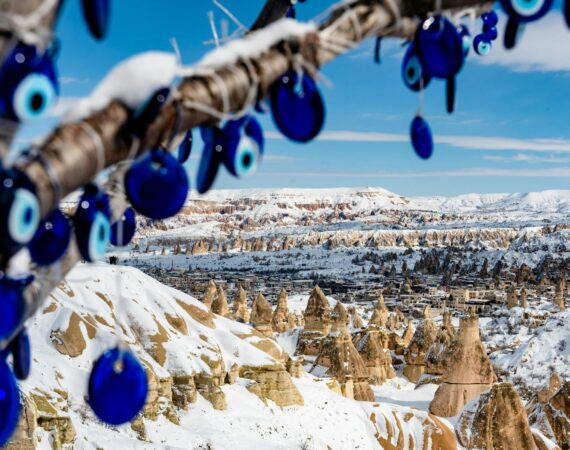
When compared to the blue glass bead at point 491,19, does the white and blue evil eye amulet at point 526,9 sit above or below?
below

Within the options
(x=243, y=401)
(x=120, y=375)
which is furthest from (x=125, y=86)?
(x=243, y=401)

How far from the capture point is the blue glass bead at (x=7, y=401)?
1.30m

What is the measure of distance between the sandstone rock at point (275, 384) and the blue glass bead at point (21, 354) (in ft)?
40.1

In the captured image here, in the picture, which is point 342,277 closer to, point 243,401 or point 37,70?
point 243,401

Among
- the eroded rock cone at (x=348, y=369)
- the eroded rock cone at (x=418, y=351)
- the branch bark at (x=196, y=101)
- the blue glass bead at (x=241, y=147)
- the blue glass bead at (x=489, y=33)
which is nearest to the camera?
the branch bark at (x=196, y=101)

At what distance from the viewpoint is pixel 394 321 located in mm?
37312

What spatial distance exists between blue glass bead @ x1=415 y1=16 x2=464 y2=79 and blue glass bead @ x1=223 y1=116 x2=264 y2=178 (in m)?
0.42

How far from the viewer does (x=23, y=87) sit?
41.4 inches

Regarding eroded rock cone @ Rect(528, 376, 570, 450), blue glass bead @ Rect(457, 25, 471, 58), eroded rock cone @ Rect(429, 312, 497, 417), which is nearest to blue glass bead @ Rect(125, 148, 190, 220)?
blue glass bead @ Rect(457, 25, 471, 58)

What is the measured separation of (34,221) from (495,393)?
1111 centimetres

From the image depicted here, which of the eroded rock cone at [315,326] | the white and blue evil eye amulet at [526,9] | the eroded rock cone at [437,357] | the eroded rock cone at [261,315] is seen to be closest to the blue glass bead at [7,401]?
the white and blue evil eye amulet at [526,9]

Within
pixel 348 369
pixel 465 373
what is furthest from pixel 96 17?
pixel 348 369

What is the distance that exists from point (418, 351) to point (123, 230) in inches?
1001

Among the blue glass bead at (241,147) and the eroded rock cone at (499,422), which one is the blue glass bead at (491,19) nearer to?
the blue glass bead at (241,147)
